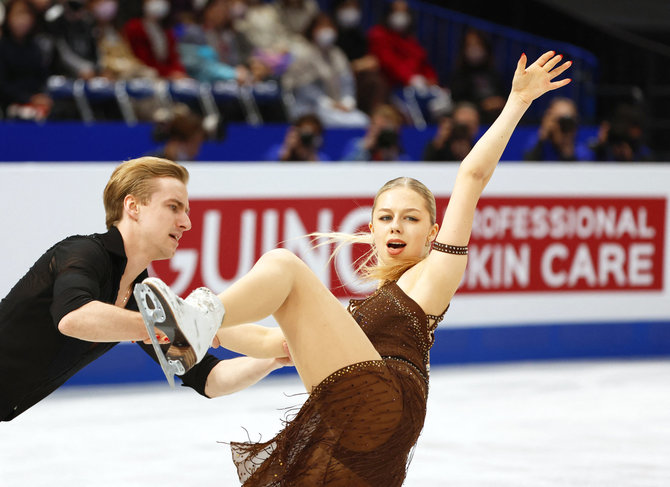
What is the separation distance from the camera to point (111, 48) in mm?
7926

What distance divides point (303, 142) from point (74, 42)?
6.45ft

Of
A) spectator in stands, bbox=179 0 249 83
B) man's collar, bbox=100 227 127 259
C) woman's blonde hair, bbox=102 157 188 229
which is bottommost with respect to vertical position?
man's collar, bbox=100 227 127 259

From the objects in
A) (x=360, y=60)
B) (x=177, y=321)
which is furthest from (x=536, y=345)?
(x=177, y=321)

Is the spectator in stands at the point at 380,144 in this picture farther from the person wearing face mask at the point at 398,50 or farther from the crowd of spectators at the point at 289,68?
the person wearing face mask at the point at 398,50

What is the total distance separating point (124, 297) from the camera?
300cm

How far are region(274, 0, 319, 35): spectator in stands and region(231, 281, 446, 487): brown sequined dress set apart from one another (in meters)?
6.55

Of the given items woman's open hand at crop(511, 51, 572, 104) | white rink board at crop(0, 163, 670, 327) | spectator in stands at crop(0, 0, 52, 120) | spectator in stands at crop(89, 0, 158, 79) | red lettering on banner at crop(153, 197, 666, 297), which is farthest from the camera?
spectator in stands at crop(89, 0, 158, 79)

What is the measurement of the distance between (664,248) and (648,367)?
0.74 metres

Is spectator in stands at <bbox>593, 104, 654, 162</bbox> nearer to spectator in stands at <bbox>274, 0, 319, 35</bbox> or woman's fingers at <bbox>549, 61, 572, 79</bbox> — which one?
spectator in stands at <bbox>274, 0, 319, 35</bbox>

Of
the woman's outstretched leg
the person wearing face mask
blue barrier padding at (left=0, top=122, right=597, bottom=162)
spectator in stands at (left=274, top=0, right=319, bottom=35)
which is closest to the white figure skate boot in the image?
the woman's outstretched leg

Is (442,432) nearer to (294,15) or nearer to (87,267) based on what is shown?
(87,267)

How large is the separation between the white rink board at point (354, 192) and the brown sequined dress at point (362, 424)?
2766 mm

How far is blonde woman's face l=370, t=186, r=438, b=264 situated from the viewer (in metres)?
3.01

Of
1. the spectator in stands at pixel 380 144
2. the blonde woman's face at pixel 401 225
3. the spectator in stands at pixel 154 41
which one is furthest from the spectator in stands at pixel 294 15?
the blonde woman's face at pixel 401 225
